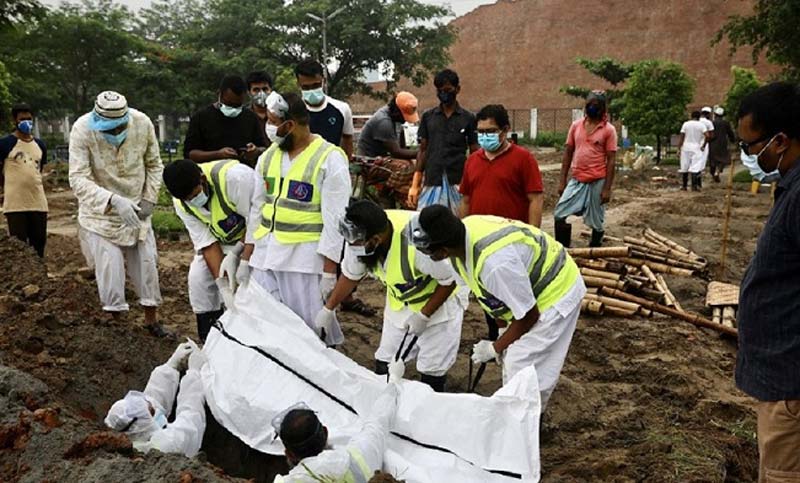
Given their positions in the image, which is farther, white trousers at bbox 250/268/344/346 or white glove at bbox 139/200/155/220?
white glove at bbox 139/200/155/220

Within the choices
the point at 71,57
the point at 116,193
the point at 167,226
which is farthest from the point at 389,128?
the point at 71,57

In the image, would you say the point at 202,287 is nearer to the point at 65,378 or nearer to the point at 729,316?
the point at 65,378

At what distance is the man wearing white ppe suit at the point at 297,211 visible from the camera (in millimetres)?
3869

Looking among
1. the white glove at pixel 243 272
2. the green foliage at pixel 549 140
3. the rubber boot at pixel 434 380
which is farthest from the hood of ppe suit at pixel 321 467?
the green foliage at pixel 549 140

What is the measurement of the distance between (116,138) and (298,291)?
1766mm

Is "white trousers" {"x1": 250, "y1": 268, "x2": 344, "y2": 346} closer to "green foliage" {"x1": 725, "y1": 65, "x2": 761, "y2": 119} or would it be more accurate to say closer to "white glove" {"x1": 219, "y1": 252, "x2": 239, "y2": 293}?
"white glove" {"x1": 219, "y1": 252, "x2": 239, "y2": 293}

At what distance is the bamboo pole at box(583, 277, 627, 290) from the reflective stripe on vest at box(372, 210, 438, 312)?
108 inches

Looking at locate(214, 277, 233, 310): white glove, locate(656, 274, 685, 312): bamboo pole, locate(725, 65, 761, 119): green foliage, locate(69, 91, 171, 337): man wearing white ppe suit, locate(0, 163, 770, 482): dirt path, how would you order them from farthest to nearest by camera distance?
1. locate(725, 65, 761, 119): green foliage
2. locate(656, 274, 685, 312): bamboo pole
3. locate(69, 91, 171, 337): man wearing white ppe suit
4. locate(214, 277, 233, 310): white glove
5. locate(0, 163, 770, 482): dirt path

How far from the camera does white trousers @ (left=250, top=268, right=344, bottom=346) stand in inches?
160

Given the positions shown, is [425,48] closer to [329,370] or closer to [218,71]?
[218,71]

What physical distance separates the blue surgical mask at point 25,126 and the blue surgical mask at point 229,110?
2.75 m

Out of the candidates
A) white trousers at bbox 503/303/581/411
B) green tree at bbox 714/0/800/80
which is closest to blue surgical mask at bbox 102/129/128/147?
white trousers at bbox 503/303/581/411

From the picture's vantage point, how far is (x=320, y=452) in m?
2.72

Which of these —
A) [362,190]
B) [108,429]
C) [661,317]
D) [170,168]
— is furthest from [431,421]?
[362,190]
